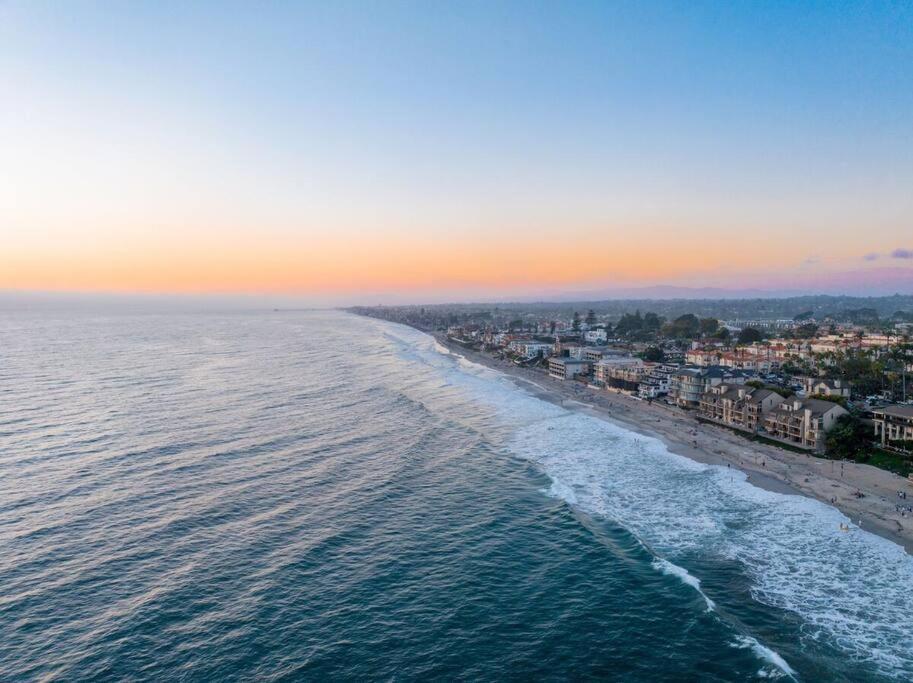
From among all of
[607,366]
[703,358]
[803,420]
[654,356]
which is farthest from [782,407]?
Answer: [654,356]

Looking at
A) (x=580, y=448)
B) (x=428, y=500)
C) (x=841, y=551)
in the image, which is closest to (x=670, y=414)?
(x=580, y=448)

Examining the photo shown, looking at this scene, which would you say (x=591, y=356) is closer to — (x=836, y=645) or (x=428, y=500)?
(x=428, y=500)

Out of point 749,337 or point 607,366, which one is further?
point 749,337

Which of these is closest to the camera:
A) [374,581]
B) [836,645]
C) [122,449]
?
[836,645]

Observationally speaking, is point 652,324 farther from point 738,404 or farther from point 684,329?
point 738,404

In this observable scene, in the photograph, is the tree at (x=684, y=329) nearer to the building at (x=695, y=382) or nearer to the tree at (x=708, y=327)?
the tree at (x=708, y=327)

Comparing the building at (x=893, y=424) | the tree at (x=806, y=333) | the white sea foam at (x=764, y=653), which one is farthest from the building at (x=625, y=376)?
the tree at (x=806, y=333)
